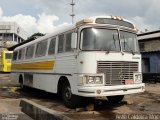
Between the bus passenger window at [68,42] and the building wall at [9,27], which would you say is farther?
the building wall at [9,27]

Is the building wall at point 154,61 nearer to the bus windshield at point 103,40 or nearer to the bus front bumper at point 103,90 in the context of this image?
the bus windshield at point 103,40

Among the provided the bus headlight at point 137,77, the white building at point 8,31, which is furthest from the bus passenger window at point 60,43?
the white building at point 8,31

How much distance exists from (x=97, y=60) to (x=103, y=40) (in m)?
0.78

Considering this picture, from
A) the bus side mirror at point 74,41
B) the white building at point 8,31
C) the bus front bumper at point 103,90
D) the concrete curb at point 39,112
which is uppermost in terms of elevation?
the white building at point 8,31

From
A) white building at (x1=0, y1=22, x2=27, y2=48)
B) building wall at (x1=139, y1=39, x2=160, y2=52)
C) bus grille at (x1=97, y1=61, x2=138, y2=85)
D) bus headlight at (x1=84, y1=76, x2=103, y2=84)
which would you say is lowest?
bus headlight at (x1=84, y1=76, x2=103, y2=84)

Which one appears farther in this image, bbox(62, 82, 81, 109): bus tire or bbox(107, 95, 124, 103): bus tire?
bbox(107, 95, 124, 103): bus tire

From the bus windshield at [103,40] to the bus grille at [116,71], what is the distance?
500 mm

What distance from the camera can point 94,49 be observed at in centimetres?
1069

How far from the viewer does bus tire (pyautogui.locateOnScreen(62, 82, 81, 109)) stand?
11.4 metres

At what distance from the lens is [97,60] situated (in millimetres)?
10617

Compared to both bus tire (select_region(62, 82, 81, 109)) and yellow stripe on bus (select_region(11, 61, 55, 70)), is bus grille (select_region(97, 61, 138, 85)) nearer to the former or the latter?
bus tire (select_region(62, 82, 81, 109))

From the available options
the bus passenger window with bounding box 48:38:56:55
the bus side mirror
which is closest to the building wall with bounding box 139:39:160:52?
the bus passenger window with bounding box 48:38:56:55

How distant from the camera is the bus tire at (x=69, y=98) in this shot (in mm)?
11406

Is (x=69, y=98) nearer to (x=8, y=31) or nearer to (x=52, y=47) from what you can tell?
(x=52, y=47)
